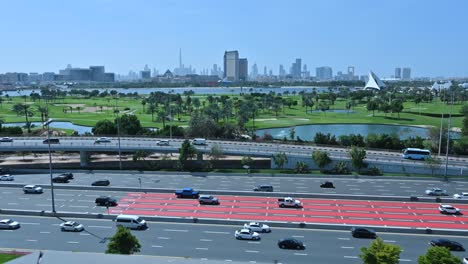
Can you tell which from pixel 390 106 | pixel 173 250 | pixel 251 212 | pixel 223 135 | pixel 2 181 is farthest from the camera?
pixel 390 106

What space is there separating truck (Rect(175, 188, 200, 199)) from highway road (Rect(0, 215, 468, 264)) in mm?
5832

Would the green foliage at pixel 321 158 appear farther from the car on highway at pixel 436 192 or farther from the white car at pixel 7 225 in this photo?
the white car at pixel 7 225

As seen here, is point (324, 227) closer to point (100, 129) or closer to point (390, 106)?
point (100, 129)

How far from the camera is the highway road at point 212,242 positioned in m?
21.2

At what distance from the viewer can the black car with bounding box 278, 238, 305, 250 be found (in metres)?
22.0

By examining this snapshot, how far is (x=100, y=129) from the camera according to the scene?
56.9m

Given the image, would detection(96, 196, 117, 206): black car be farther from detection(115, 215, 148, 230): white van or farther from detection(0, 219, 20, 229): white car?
detection(0, 219, 20, 229): white car

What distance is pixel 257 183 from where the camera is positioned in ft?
→ 118

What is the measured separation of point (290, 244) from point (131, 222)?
10006 mm

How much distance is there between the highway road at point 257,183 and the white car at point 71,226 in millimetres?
10473

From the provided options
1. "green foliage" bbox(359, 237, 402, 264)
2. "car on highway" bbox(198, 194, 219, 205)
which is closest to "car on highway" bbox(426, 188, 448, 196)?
"car on highway" bbox(198, 194, 219, 205)

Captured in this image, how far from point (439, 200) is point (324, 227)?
1125cm

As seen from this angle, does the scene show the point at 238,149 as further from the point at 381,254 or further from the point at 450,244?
the point at 381,254

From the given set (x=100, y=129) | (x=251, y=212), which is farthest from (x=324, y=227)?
(x=100, y=129)
